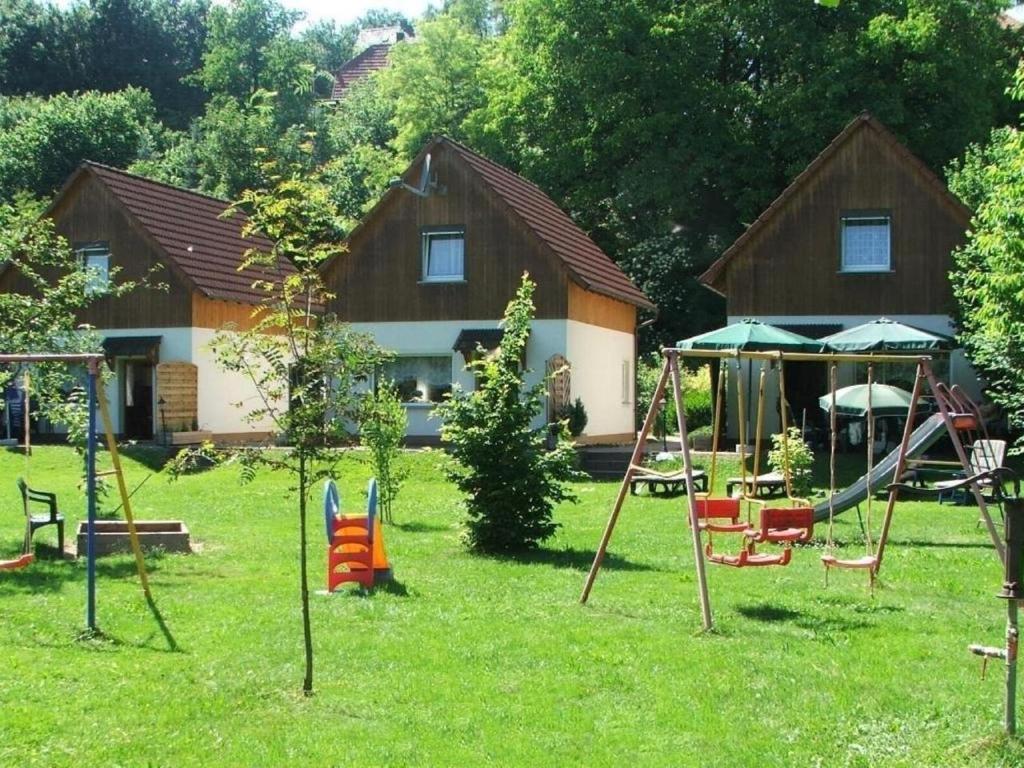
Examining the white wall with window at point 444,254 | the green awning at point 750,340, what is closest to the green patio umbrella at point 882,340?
the green awning at point 750,340

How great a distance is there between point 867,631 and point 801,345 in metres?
14.6

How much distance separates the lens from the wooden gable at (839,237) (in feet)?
95.8

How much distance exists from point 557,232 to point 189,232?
9218mm

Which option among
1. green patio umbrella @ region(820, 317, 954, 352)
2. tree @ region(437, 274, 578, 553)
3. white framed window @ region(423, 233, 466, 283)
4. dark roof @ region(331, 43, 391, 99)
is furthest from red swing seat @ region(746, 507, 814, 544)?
dark roof @ region(331, 43, 391, 99)

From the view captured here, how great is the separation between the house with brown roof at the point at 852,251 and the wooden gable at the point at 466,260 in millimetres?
4125

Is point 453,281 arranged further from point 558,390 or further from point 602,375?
point 602,375

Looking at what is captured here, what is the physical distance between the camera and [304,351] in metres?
8.96

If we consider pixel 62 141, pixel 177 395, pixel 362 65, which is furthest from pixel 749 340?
pixel 362 65

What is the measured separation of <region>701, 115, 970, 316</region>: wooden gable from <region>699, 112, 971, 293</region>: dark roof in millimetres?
23

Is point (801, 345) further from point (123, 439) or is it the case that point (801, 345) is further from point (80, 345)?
point (123, 439)

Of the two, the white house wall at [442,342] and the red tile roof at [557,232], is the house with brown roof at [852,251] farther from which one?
the white house wall at [442,342]

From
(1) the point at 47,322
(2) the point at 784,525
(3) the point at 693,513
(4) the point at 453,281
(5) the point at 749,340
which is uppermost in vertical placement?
(4) the point at 453,281

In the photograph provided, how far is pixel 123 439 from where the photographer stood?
105ft

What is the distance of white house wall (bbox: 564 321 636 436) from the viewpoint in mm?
31391
